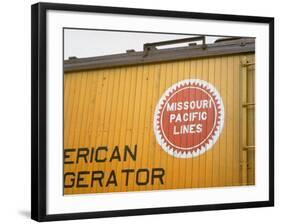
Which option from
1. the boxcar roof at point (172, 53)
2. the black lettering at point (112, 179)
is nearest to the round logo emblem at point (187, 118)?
the boxcar roof at point (172, 53)

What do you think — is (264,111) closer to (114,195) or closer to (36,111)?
(114,195)

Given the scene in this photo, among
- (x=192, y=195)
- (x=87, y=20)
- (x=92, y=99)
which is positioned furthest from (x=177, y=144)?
(x=87, y=20)

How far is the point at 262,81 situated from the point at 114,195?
3.13 ft

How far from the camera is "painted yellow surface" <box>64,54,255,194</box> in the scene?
116 inches

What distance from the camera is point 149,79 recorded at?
3248 mm

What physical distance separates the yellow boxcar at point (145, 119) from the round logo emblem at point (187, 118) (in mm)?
25

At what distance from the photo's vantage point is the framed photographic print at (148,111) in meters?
2.81

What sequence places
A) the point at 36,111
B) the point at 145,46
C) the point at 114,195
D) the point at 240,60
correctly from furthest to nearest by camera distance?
the point at 240,60
the point at 145,46
the point at 114,195
the point at 36,111

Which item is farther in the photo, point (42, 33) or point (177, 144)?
point (177, 144)

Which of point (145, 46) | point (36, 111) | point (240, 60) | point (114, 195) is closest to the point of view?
point (36, 111)

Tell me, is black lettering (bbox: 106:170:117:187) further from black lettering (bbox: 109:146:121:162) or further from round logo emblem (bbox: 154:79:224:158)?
round logo emblem (bbox: 154:79:224:158)

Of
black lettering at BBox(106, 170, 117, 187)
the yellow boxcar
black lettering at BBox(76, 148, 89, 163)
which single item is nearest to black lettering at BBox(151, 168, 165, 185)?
the yellow boxcar

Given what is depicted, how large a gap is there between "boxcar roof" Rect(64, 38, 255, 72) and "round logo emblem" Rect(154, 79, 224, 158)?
0.51 feet

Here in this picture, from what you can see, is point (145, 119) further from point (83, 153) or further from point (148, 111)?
point (83, 153)
